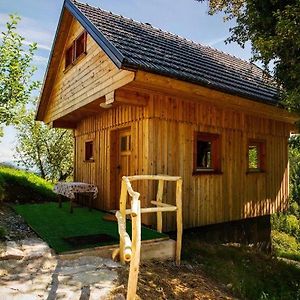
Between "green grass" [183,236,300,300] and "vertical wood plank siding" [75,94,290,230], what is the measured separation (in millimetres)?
986

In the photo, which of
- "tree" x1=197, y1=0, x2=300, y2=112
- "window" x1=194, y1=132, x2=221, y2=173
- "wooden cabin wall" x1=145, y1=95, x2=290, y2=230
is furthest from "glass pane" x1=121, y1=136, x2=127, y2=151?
"tree" x1=197, y1=0, x2=300, y2=112

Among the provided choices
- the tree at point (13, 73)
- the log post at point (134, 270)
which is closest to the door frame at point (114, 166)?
the log post at point (134, 270)

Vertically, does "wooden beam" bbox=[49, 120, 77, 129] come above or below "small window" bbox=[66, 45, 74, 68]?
below

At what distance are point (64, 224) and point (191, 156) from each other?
137 inches

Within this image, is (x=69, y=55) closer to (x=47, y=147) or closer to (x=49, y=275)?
(x=49, y=275)

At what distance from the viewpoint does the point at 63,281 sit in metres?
3.79

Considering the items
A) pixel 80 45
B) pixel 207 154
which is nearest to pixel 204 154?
pixel 207 154

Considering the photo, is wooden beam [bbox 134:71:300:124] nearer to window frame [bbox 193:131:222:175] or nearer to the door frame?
window frame [bbox 193:131:222:175]

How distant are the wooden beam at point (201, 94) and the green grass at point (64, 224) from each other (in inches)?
120

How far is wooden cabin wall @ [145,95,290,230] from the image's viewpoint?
7152mm

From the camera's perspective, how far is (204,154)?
9062 mm

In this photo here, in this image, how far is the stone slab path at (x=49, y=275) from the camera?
3461 mm

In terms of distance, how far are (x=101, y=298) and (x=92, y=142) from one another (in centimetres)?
744

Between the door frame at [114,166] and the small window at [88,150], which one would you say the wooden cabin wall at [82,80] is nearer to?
the door frame at [114,166]
